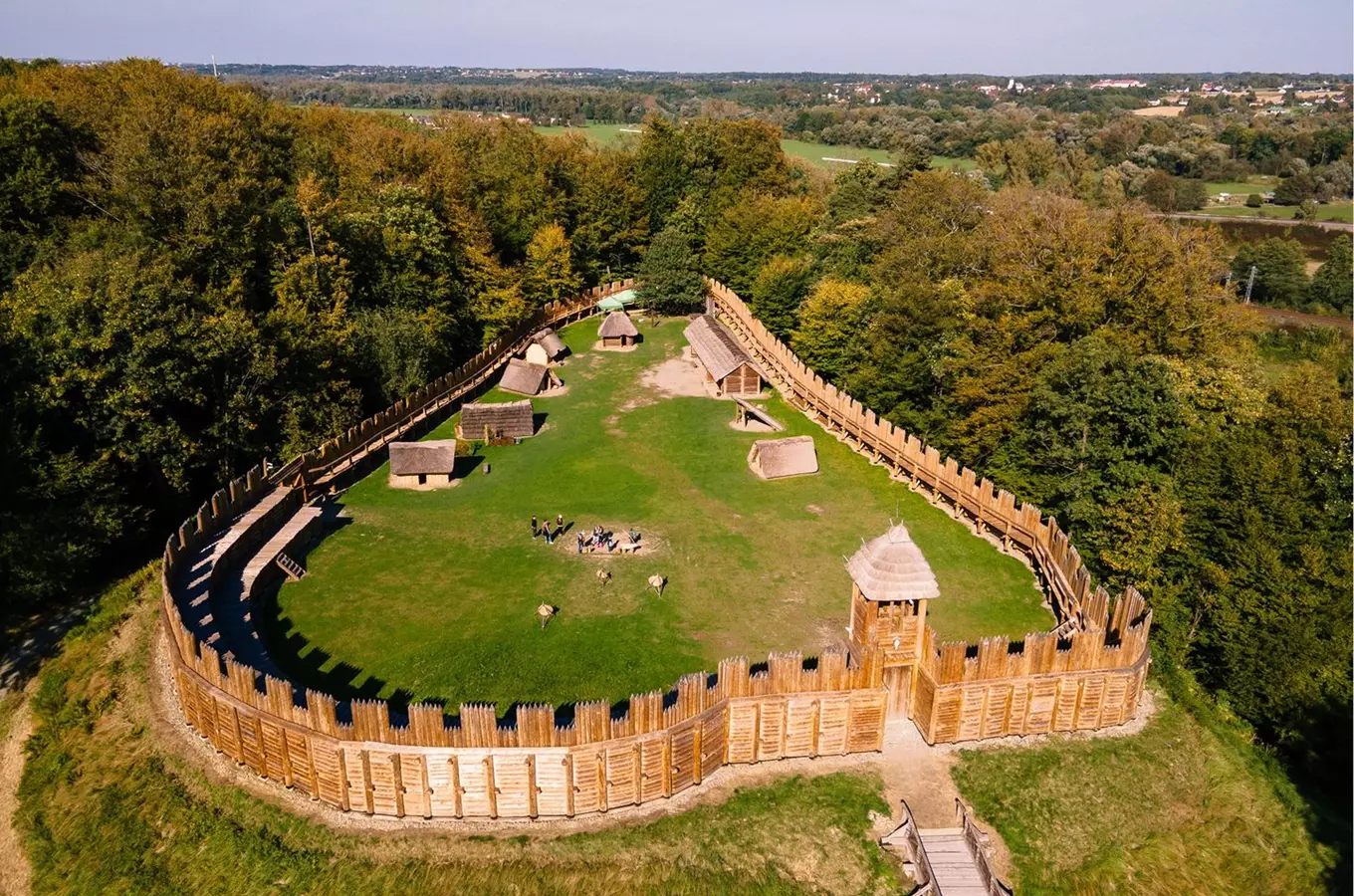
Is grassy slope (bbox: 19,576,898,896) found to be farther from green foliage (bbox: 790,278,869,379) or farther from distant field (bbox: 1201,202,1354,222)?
distant field (bbox: 1201,202,1354,222)

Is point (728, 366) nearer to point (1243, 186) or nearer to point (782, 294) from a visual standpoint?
point (782, 294)

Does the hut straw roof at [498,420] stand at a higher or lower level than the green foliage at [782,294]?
lower

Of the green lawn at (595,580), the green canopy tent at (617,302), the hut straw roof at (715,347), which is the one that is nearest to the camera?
the green lawn at (595,580)

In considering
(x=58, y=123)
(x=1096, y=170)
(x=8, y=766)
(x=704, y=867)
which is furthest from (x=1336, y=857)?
(x=1096, y=170)

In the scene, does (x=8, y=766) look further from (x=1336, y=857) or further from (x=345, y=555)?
(x=1336, y=857)

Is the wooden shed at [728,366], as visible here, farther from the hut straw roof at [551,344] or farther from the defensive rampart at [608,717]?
the defensive rampart at [608,717]

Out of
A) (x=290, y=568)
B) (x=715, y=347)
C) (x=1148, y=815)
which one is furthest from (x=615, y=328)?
(x=1148, y=815)

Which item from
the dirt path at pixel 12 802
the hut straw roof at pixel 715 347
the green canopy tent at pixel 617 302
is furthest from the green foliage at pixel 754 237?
the dirt path at pixel 12 802

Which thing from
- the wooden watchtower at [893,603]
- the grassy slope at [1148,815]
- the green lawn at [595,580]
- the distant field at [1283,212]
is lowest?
the grassy slope at [1148,815]
